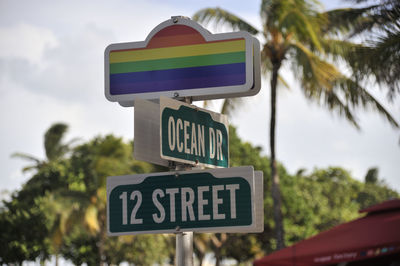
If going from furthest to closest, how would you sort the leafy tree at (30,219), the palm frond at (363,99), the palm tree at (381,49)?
the leafy tree at (30,219)
the palm frond at (363,99)
the palm tree at (381,49)

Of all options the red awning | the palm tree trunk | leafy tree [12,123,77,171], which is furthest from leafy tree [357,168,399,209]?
the red awning

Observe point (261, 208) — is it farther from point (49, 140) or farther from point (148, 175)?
point (49, 140)

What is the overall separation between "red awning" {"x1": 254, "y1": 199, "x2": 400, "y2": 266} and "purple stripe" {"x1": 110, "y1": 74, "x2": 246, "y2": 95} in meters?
2.25

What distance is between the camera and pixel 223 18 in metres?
23.8

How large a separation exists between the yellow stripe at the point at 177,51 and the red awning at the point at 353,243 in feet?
7.73

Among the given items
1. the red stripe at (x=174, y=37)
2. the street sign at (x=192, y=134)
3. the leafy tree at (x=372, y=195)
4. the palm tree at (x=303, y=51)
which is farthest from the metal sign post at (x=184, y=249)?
the leafy tree at (x=372, y=195)

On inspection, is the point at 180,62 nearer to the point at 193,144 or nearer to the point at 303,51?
the point at 193,144

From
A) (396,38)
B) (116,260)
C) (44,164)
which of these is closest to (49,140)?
(44,164)

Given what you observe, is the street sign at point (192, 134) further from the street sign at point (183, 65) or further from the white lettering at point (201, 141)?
the street sign at point (183, 65)

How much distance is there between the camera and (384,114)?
21234 mm

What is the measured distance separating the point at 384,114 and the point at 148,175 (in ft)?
58.7

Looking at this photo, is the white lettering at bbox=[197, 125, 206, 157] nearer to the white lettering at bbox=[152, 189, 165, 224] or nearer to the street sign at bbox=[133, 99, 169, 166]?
the street sign at bbox=[133, 99, 169, 166]

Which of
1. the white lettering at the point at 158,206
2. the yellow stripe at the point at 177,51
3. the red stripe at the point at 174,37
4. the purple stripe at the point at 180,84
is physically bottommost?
the white lettering at the point at 158,206

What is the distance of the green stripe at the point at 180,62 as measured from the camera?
431cm
